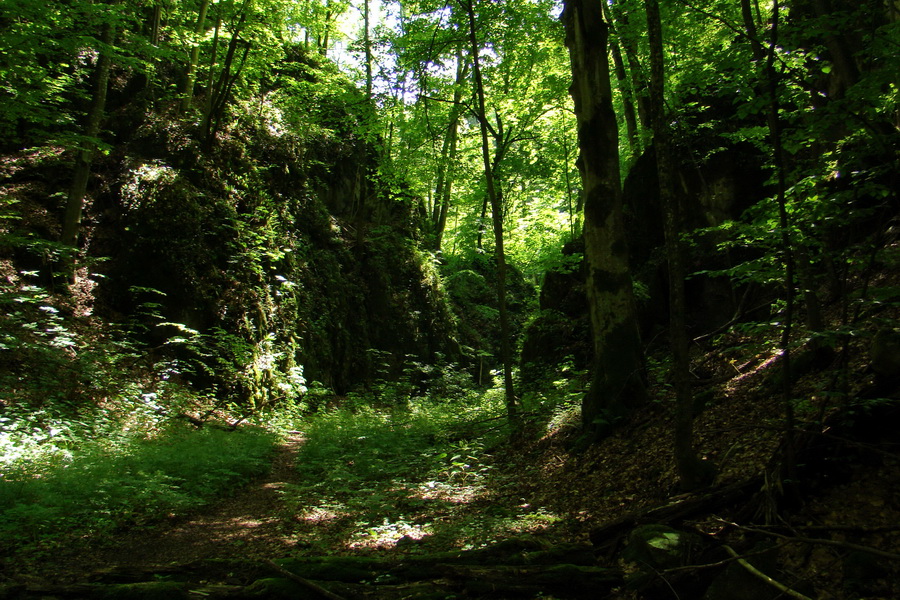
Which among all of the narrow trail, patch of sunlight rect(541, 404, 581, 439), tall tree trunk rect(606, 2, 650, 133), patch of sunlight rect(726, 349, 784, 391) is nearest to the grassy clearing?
the narrow trail

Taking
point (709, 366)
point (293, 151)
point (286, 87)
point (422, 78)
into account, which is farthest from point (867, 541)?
point (286, 87)

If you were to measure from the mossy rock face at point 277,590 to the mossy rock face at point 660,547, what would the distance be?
2.32m

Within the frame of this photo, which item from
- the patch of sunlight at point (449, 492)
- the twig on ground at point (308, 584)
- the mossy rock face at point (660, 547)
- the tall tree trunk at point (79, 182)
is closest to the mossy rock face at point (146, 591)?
the twig on ground at point (308, 584)

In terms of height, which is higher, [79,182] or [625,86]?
[625,86]

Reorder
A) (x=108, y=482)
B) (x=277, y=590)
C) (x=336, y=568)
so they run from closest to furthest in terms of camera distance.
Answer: (x=277, y=590) → (x=336, y=568) → (x=108, y=482)

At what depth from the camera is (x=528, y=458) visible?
8.02 m

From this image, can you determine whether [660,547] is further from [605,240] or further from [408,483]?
[408,483]

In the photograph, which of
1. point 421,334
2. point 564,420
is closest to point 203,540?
point 564,420

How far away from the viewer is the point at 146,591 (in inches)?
134

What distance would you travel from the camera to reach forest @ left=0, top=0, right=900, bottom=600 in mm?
3637

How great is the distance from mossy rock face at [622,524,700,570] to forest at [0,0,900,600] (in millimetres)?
27

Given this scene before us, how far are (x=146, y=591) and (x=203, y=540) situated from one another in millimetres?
1659

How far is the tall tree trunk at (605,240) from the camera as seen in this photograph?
268 inches

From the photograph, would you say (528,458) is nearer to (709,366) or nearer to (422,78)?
(709,366)
